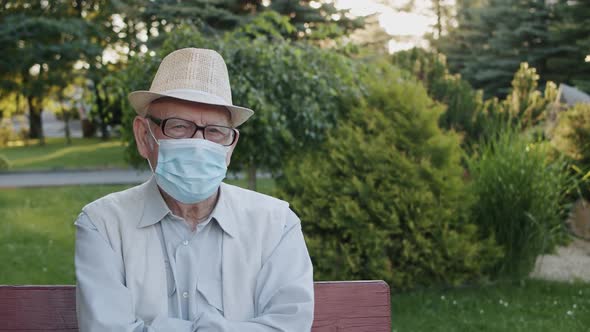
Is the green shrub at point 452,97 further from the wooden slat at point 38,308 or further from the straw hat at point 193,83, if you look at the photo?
the wooden slat at point 38,308

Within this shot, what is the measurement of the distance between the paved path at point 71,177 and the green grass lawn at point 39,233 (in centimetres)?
239

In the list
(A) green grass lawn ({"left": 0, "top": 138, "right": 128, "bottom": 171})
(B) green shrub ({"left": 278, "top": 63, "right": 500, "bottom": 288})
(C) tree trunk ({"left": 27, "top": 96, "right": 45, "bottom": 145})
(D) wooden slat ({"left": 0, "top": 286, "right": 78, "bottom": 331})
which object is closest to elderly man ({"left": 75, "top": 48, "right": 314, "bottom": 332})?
(D) wooden slat ({"left": 0, "top": 286, "right": 78, "bottom": 331})

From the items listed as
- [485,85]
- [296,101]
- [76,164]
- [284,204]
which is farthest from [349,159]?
[485,85]

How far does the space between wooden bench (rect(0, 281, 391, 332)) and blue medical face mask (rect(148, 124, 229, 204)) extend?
0.55 m

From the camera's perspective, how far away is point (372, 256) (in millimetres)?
6086

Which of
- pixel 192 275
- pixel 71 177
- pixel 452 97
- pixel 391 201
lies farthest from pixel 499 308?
pixel 71 177

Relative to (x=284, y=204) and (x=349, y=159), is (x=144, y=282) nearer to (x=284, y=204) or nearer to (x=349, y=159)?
(x=284, y=204)

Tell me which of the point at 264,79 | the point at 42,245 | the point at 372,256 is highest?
the point at 264,79

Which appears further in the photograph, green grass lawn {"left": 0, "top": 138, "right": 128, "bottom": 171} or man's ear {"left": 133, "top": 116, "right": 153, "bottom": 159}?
green grass lawn {"left": 0, "top": 138, "right": 128, "bottom": 171}

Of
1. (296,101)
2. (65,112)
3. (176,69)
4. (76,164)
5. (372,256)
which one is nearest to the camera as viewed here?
(176,69)

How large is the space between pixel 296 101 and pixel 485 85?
23049 mm

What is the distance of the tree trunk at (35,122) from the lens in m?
32.7

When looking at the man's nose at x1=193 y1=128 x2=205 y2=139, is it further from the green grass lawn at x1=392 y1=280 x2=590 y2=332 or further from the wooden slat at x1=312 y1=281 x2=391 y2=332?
the green grass lawn at x1=392 y1=280 x2=590 y2=332

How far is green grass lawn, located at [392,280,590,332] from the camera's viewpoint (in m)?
5.65
